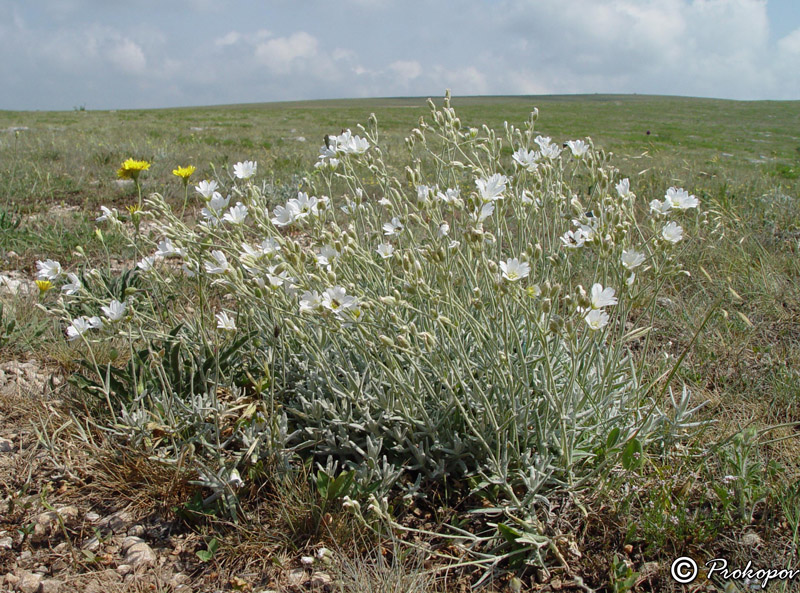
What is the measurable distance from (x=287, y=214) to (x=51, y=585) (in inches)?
53.2

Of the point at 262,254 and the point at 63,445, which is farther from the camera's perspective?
the point at 63,445

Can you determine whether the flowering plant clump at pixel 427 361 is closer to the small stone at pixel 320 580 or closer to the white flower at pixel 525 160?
the white flower at pixel 525 160

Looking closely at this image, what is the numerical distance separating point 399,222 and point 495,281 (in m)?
0.70

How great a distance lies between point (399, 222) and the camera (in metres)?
2.14

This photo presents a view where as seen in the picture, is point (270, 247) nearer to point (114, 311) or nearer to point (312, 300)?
point (312, 300)

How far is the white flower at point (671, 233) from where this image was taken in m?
1.75

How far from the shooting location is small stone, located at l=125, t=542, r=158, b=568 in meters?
1.65

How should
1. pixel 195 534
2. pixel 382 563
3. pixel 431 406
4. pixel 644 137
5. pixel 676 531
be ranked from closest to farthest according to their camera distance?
pixel 382 563, pixel 676 531, pixel 195 534, pixel 431 406, pixel 644 137

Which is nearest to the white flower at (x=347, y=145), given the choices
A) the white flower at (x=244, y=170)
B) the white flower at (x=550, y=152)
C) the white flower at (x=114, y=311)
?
the white flower at (x=244, y=170)

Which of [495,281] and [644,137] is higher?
[644,137]

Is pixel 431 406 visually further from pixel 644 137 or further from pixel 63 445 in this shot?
pixel 644 137

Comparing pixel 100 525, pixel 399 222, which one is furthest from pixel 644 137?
pixel 100 525

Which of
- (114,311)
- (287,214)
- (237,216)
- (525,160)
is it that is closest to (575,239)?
(525,160)

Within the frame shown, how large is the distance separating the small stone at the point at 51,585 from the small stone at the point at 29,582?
0.05 ft
